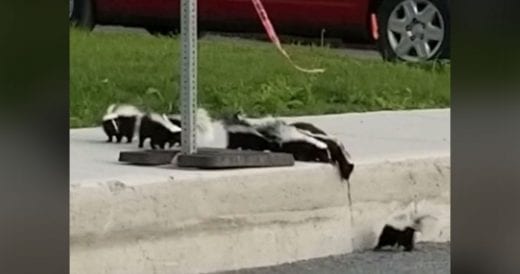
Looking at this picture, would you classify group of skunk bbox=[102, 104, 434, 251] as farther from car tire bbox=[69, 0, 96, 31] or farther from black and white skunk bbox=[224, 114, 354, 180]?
car tire bbox=[69, 0, 96, 31]

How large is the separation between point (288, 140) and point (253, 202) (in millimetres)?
239

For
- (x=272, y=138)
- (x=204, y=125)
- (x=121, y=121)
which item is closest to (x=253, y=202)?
(x=272, y=138)

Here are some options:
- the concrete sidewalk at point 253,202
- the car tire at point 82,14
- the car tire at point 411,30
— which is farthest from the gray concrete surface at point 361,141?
the car tire at point 82,14

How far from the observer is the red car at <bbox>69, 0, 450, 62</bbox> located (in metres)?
4.45

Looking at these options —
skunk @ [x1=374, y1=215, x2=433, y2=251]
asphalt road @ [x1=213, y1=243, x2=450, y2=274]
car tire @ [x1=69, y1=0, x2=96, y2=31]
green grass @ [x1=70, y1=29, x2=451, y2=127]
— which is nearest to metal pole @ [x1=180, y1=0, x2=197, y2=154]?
green grass @ [x1=70, y1=29, x2=451, y2=127]

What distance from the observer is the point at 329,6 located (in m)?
4.70

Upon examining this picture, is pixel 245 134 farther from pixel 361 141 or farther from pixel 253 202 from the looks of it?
pixel 361 141

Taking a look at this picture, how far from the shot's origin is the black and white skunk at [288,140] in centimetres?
467

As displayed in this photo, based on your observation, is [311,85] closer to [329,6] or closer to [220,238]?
[329,6]

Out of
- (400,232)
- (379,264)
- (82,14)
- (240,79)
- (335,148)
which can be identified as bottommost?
(379,264)

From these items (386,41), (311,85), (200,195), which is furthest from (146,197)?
(386,41)

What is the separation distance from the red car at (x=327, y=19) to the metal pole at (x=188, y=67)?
0.09ft

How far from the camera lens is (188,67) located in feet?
14.9
